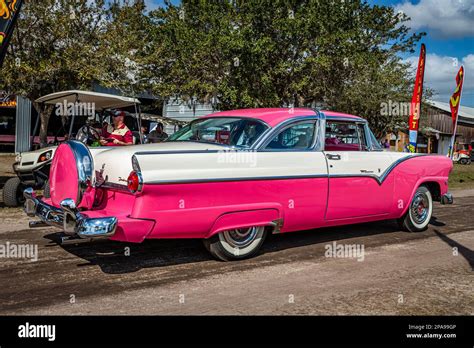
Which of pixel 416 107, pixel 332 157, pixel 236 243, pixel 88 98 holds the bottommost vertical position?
pixel 236 243

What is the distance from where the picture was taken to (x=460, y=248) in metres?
6.38

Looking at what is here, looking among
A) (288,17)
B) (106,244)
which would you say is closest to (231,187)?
(106,244)

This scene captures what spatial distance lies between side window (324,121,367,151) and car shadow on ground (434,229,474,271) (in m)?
1.79

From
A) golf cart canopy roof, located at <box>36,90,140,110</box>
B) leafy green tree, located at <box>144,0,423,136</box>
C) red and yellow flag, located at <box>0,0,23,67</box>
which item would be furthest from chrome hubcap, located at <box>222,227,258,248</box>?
leafy green tree, located at <box>144,0,423,136</box>

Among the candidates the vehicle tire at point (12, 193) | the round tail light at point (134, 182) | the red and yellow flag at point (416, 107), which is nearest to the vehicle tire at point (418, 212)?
the round tail light at point (134, 182)

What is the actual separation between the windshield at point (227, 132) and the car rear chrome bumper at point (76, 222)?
5.70ft

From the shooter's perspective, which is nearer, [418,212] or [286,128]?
[286,128]

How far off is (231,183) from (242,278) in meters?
0.96

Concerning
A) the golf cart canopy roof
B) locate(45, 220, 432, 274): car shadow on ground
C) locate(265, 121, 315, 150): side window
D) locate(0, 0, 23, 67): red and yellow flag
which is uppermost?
locate(0, 0, 23, 67): red and yellow flag

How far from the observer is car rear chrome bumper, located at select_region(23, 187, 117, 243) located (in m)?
4.28

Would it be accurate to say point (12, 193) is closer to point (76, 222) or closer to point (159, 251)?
point (159, 251)

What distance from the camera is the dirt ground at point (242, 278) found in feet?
13.0

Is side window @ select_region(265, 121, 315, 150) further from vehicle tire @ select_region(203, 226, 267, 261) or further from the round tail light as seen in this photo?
the round tail light

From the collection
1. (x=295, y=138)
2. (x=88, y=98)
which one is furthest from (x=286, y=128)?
(x=88, y=98)
